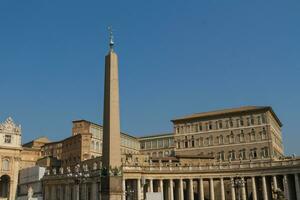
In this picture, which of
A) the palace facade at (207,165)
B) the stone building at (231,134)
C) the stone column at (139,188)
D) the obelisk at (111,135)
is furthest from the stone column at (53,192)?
the obelisk at (111,135)

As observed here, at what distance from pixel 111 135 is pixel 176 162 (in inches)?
1715

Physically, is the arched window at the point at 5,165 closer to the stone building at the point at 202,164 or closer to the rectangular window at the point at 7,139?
the rectangular window at the point at 7,139

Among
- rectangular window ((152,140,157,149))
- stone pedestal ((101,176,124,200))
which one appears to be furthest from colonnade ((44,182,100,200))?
rectangular window ((152,140,157,149))

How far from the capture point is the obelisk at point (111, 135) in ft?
113

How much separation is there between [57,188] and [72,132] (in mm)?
16224

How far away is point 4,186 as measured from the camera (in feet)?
296

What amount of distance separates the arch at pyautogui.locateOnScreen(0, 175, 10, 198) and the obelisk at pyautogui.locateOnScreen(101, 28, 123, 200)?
195 feet

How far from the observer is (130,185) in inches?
2672

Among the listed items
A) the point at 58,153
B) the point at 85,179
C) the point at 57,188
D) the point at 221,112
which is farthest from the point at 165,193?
the point at 58,153

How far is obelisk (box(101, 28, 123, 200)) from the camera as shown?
34500 mm

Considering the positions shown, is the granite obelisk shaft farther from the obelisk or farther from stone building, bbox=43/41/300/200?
stone building, bbox=43/41/300/200

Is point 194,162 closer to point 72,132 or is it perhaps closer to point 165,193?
point 165,193

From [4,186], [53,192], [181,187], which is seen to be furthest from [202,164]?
[4,186]

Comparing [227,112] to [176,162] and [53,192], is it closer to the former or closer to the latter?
[176,162]
